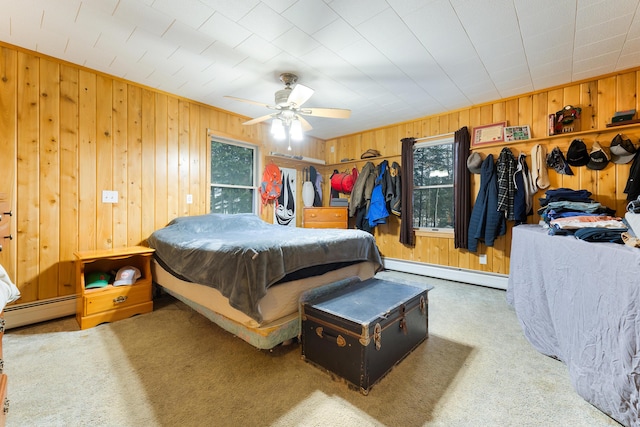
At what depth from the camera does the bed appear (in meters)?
1.61

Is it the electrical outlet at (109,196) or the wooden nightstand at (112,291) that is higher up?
the electrical outlet at (109,196)

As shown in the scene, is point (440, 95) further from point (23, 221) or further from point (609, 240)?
point (23, 221)

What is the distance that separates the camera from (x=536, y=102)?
3088 millimetres

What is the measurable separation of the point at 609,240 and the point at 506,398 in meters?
0.97

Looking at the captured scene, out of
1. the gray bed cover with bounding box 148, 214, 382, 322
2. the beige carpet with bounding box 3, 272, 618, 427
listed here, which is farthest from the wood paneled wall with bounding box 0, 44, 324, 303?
the beige carpet with bounding box 3, 272, 618, 427

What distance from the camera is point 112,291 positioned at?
2348 mm

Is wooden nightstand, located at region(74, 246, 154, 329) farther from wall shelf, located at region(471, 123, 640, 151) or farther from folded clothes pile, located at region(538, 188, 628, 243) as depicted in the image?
wall shelf, located at region(471, 123, 640, 151)

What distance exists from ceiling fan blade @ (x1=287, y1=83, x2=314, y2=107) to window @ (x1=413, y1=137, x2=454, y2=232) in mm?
2292

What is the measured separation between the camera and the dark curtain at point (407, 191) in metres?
4.02

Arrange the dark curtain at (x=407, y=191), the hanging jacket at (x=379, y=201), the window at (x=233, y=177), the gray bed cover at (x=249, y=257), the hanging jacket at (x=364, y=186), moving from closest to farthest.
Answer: the gray bed cover at (x=249, y=257)
the window at (x=233, y=177)
the dark curtain at (x=407, y=191)
the hanging jacket at (x=379, y=201)
the hanging jacket at (x=364, y=186)

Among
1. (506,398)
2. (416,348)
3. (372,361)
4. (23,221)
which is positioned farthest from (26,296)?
(506,398)

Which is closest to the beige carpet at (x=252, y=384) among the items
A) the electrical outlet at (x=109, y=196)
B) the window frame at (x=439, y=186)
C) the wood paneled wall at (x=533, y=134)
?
the electrical outlet at (x=109, y=196)

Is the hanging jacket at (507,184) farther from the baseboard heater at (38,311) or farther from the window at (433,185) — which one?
the baseboard heater at (38,311)

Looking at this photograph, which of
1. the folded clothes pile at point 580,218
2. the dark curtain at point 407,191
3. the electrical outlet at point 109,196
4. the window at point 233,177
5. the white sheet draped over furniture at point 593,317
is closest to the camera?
the white sheet draped over furniture at point 593,317
